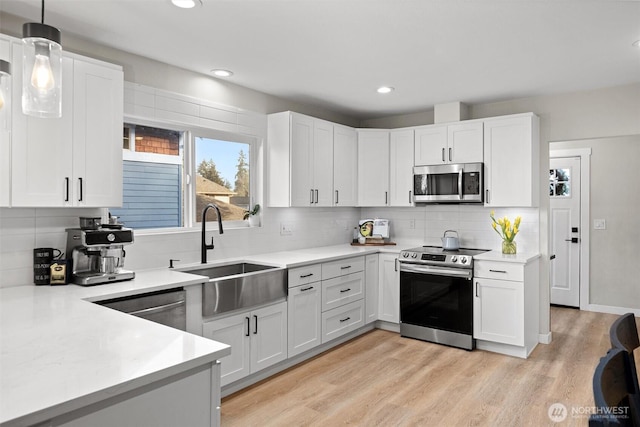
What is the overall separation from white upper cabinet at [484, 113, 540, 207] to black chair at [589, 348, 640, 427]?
3.09m

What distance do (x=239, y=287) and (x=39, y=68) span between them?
78.4 inches

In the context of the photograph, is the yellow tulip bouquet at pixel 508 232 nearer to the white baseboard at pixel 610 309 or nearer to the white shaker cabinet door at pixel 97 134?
the white baseboard at pixel 610 309

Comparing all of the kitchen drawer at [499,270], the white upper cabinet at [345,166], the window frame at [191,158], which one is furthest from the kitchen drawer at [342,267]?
the kitchen drawer at [499,270]

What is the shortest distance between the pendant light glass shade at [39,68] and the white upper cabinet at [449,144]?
3.85 m

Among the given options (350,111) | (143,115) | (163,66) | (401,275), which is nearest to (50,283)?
(143,115)

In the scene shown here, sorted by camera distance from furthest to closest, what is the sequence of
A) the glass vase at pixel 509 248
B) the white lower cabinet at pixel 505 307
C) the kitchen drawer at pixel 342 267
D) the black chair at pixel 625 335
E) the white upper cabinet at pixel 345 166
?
1. the white upper cabinet at pixel 345 166
2. the glass vase at pixel 509 248
3. the kitchen drawer at pixel 342 267
4. the white lower cabinet at pixel 505 307
5. the black chair at pixel 625 335

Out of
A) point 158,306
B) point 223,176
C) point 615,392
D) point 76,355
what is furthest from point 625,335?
point 223,176

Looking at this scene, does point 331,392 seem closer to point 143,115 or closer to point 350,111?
point 143,115

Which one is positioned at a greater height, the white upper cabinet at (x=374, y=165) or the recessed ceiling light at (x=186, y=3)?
the recessed ceiling light at (x=186, y=3)

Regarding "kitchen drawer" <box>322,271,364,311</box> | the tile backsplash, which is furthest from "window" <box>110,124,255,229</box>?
"kitchen drawer" <box>322,271,364,311</box>

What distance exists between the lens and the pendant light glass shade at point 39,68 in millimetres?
1406

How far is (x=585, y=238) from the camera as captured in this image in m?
5.48

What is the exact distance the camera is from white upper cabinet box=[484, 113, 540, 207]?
13.4 feet

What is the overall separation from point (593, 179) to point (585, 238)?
30.6 inches
